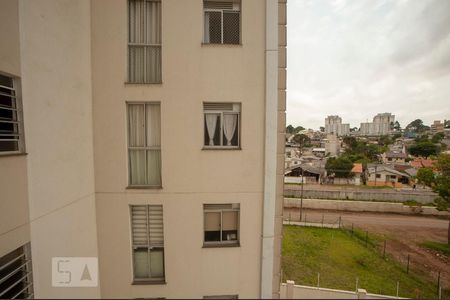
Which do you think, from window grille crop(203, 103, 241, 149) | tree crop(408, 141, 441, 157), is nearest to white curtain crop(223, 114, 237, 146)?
window grille crop(203, 103, 241, 149)

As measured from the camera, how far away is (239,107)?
592cm

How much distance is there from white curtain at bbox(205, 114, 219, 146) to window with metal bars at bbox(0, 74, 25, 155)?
383 centimetres

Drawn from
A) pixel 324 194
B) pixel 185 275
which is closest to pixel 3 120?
pixel 185 275

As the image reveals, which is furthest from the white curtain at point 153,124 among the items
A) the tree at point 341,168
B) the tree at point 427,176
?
the tree at point 341,168

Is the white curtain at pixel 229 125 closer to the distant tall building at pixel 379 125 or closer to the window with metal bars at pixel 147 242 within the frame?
the window with metal bars at pixel 147 242

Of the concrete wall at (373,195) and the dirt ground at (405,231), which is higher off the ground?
the concrete wall at (373,195)

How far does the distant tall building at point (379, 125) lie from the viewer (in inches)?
7426

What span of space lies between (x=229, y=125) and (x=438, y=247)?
28.6 m

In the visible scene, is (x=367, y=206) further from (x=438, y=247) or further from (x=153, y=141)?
(x=153, y=141)

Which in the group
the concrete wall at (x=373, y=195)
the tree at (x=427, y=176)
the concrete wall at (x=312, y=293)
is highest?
the tree at (x=427, y=176)

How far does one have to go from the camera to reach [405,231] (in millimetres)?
26734

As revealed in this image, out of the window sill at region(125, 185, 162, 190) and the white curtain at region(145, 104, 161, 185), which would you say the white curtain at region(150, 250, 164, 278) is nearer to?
the window sill at region(125, 185, 162, 190)

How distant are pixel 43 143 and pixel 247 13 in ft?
17.7

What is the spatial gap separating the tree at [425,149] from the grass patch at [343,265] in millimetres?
57265
